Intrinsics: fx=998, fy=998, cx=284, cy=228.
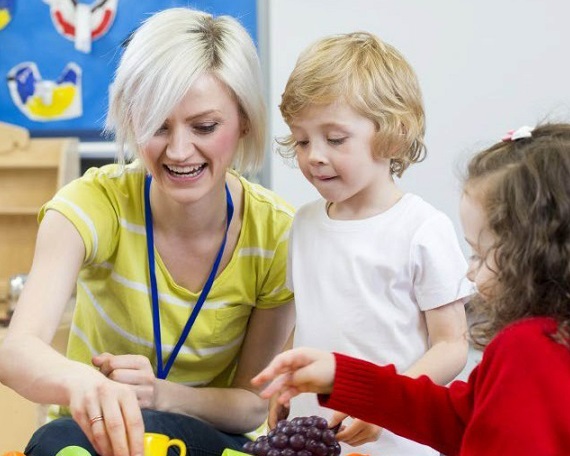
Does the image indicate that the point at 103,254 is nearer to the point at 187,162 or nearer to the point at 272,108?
the point at 187,162

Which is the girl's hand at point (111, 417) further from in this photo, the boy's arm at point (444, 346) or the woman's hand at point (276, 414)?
the boy's arm at point (444, 346)

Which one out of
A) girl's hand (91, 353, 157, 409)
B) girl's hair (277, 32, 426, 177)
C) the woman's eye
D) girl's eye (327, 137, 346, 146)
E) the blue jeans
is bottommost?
the blue jeans

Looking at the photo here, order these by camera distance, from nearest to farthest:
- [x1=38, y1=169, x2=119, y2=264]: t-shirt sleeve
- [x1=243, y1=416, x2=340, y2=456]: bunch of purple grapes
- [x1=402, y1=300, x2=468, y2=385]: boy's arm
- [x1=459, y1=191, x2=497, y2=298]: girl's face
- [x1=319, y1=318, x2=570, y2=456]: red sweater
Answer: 1. [x1=319, y1=318, x2=570, y2=456]: red sweater
2. [x1=459, y1=191, x2=497, y2=298]: girl's face
3. [x1=243, y1=416, x2=340, y2=456]: bunch of purple grapes
4. [x1=402, y1=300, x2=468, y2=385]: boy's arm
5. [x1=38, y1=169, x2=119, y2=264]: t-shirt sleeve

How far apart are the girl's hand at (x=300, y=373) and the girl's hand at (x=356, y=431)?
0.12 m

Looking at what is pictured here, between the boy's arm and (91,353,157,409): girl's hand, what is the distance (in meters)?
0.36

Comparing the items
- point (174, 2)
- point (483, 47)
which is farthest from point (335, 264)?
point (174, 2)

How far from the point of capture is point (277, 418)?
1.37m

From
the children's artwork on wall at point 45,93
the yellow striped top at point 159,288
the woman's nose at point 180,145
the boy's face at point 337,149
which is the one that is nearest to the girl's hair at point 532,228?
the boy's face at point 337,149

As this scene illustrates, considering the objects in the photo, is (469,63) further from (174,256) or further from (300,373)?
(300,373)

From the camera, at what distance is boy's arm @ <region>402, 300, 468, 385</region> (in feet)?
4.33

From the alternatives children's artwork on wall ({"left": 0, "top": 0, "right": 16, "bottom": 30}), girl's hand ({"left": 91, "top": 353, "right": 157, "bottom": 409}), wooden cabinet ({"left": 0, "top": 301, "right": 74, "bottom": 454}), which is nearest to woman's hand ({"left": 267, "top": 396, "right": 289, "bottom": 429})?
girl's hand ({"left": 91, "top": 353, "right": 157, "bottom": 409})

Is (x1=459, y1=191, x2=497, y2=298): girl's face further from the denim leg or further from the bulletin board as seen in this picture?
the bulletin board

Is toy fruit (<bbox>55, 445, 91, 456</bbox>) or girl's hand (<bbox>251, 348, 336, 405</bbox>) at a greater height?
girl's hand (<bbox>251, 348, 336, 405</bbox>)

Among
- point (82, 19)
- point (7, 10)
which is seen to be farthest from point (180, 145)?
point (7, 10)
